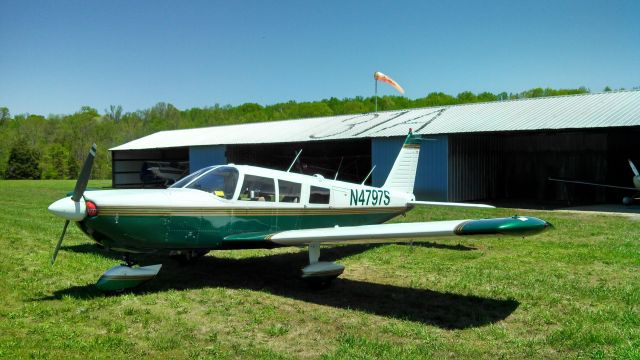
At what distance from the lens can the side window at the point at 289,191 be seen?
8.62 metres

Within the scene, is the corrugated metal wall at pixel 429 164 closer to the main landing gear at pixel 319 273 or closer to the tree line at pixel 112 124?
the main landing gear at pixel 319 273

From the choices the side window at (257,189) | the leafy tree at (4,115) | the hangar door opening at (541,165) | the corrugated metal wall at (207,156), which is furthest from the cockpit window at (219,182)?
the leafy tree at (4,115)

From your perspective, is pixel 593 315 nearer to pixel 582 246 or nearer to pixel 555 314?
pixel 555 314

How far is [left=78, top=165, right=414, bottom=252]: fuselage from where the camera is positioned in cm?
702

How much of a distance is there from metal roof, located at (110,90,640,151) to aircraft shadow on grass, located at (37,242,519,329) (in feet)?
47.4

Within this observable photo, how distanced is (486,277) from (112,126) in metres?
Answer: 105

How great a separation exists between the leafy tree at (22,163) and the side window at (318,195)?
251 feet

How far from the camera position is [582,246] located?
36.4 feet

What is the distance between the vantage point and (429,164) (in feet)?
76.7

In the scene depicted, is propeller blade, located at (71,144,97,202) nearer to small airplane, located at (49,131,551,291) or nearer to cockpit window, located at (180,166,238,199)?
small airplane, located at (49,131,551,291)

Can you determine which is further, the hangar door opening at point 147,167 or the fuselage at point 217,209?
the hangar door opening at point 147,167

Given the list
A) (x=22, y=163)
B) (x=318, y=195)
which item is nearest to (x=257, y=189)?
(x=318, y=195)

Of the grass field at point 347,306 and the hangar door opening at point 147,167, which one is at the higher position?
the hangar door opening at point 147,167

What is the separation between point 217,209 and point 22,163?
77.1m
